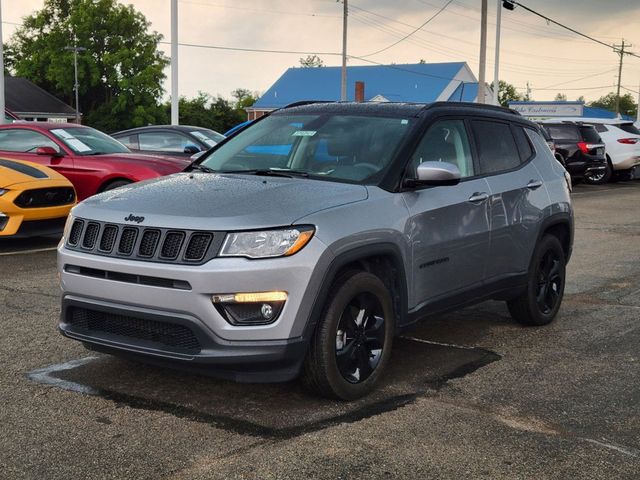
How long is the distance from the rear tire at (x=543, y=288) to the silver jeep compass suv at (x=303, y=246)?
1.25 feet

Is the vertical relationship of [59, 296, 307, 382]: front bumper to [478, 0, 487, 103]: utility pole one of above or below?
below

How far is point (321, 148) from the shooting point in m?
5.43

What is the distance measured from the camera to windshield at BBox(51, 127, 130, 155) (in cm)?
1223

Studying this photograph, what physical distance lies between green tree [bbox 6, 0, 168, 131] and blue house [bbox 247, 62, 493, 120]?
1039 centimetres

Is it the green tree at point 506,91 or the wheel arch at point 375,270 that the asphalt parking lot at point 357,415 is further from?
the green tree at point 506,91

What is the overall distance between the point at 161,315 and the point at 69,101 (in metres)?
87.9

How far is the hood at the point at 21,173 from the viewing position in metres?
10.2

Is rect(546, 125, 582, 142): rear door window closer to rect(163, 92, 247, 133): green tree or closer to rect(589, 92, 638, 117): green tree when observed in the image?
rect(163, 92, 247, 133): green tree

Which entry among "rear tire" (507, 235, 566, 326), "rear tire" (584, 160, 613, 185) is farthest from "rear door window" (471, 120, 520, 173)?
"rear tire" (584, 160, 613, 185)

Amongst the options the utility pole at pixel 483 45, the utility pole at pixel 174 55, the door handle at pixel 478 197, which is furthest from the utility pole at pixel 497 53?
the door handle at pixel 478 197

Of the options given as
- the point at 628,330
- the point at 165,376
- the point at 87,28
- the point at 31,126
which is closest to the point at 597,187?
the point at 31,126

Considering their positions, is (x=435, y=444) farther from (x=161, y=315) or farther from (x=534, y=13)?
(x=534, y=13)

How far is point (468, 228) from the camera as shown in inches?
219

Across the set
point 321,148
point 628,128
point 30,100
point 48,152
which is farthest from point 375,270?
point 30,100
